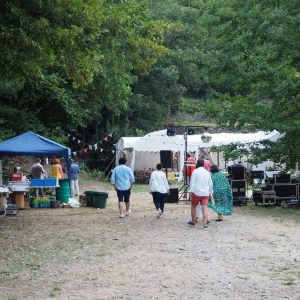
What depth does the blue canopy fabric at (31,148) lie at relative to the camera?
18281 millimetres

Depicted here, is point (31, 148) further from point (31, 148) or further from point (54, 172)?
point (54, 172)

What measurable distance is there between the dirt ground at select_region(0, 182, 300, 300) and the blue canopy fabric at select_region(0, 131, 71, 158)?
2600 millimetres

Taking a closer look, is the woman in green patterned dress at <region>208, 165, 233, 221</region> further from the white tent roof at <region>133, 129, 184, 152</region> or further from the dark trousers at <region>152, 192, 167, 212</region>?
the white tent roof at <region>133, 129, 184, 152</region>

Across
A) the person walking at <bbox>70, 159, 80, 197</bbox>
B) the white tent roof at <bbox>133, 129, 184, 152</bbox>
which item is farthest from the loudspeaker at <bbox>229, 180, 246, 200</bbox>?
the white tent roof at <bbox>133, 129, 184, 152</bbox>

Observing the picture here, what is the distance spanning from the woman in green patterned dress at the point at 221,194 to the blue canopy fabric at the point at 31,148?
5554mm

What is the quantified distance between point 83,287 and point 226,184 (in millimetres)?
7864

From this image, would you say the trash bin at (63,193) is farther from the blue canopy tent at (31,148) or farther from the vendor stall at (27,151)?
the blue canopy tent at (31,148)

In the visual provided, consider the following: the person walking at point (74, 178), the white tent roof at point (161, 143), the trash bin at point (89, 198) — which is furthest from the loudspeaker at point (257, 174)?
the trash bin at point (89, 198)

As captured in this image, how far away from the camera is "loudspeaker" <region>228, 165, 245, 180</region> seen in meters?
19.1

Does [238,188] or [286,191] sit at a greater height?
[238,188]

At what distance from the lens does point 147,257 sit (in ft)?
32.6

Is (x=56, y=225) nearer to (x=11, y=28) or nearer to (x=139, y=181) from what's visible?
(x=11, y=28)

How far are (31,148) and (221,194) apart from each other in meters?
6.44

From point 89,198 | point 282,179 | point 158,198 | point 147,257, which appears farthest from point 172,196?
point 147,257
